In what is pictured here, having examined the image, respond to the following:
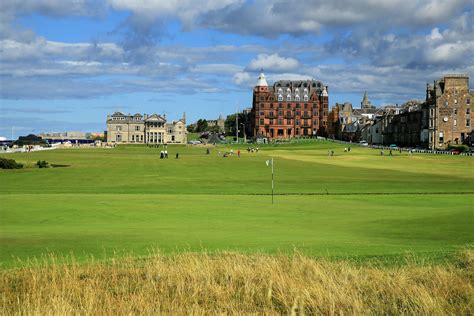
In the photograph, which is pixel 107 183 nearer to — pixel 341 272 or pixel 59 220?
pixel 59 220

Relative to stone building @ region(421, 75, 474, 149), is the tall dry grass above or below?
below

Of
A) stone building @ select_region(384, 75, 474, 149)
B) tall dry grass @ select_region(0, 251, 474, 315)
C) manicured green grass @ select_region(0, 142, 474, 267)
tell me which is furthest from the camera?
stone building @ select_region(384, 75, 474, 149)

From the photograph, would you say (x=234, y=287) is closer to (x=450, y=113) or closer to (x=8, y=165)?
(x=8, y=165)

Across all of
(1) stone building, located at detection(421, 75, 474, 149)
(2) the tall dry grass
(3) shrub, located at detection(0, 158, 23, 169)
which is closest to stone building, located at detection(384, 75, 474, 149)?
(1) stone building, located at detection(421, 75, 474, 149)

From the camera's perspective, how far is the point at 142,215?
2947 cm

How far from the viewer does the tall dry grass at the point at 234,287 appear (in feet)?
43.9

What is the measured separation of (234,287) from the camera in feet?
49.6

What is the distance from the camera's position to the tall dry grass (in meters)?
13.4

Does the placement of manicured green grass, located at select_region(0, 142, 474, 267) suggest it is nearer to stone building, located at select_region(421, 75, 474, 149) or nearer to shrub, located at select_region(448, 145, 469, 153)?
shrub, located at select_region(448, 145, 469, 153)

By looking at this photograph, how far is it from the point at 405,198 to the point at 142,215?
2085 centimetres

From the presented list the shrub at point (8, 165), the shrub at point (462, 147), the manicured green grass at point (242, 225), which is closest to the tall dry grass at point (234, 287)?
the manicured green grass at point (242, 225)

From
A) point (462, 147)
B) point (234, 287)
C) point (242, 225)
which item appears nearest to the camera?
point (234, 287)

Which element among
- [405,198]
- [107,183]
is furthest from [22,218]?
[107,183]

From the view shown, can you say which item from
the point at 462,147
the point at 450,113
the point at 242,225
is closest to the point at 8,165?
the point at 242,225
